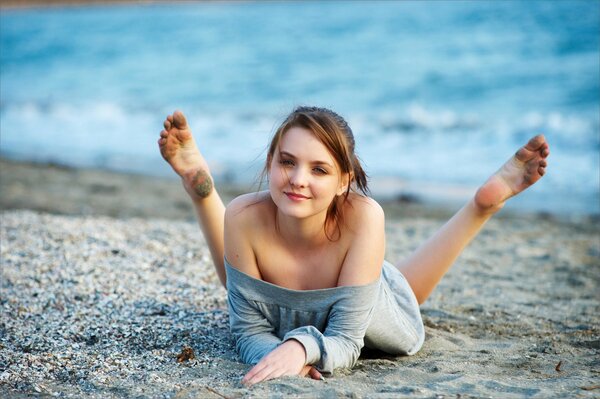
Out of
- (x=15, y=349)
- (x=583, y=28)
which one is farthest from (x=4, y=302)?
(x=583, y=28)

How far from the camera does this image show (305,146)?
2.99 meters

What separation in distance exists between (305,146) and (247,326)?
0.99 metres

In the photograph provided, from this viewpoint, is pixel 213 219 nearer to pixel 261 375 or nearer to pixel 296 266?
pixel 296 266

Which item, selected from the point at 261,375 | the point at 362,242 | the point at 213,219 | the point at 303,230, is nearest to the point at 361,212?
the point at 362,242

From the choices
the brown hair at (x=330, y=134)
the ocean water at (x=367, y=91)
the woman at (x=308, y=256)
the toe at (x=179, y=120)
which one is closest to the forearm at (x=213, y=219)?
the woman at (x=308, y=256)

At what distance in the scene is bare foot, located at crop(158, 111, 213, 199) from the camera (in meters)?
3.60

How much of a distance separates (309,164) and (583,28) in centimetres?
1742

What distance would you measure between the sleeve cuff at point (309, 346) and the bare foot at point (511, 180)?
1436mm

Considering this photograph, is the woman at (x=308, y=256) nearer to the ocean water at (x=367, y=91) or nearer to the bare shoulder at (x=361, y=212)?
the bare shoulder at (x=361, y=212)

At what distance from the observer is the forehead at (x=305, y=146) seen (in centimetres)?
299

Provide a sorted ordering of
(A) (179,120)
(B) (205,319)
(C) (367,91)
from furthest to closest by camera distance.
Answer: (C) (367,91)
(B) (205,319)
(A) (179,120)

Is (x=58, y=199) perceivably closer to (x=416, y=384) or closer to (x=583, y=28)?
(x=416, y=384)

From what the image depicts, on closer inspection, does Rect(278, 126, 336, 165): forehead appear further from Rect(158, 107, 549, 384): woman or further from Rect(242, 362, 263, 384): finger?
Rect(242, 362, 263, 384): finger

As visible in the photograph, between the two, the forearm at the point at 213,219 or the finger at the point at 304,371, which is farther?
the forearm at the point at 213,219
